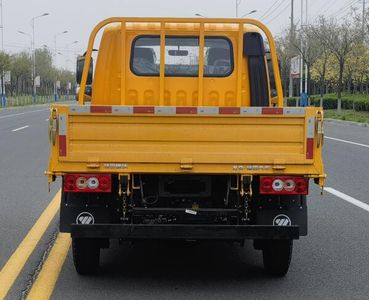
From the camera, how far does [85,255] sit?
5336 millimetres

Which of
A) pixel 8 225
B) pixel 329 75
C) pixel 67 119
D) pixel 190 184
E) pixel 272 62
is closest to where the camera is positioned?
pixel 67 119

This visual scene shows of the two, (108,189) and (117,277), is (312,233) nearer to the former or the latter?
(117,277)

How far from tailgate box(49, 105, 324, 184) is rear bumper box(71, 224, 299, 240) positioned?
41 centimetres

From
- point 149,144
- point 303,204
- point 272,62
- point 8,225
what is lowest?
point 8,225

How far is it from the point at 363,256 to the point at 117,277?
92.5 inches

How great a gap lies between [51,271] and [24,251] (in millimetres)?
801

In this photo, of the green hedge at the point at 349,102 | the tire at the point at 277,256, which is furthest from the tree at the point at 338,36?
the tire at the point at 277,256

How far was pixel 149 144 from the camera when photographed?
16.1 feet

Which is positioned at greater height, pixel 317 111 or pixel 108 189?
pixel 317 111

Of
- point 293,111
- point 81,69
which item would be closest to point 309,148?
point 293,111

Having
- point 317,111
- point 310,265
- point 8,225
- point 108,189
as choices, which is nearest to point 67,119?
point 108,189

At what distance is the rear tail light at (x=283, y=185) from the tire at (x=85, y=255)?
1434 millimetres

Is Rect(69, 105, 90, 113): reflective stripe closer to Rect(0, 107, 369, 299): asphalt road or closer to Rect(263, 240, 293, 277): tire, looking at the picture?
Rect(0, 107, 369, 299): asphalt road

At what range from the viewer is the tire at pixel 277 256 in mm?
5319
